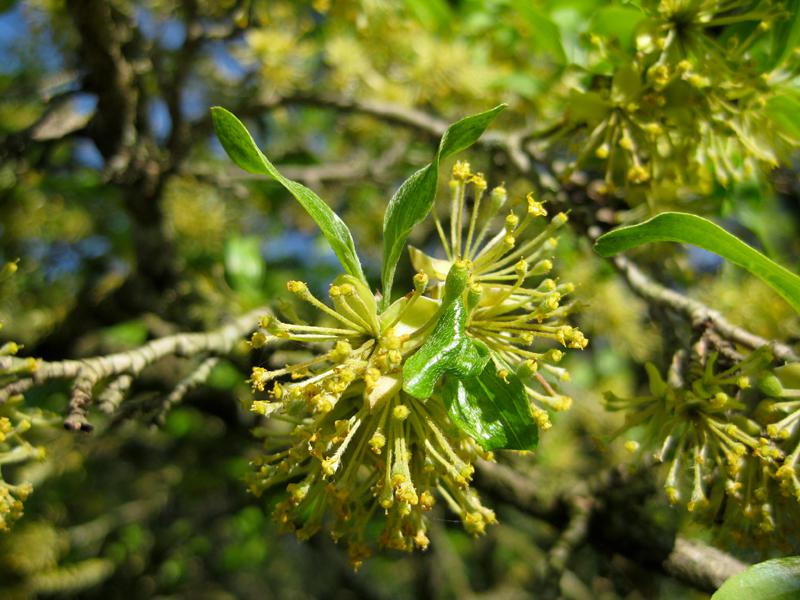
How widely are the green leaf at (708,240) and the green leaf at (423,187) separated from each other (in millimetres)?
201

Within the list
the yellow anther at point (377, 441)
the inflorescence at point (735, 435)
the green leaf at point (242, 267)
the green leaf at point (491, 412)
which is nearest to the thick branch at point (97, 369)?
the yellow anther at point (377, 441)

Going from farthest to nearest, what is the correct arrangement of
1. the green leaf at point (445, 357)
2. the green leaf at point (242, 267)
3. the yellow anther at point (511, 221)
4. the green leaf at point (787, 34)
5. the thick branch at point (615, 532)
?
the green leaf at point (242, 267) → the thick branch at point (615, 532) → the green leaf at point (787, 34) → the yellow anther at point (511, 221) → the green leaf at point (445, 357)

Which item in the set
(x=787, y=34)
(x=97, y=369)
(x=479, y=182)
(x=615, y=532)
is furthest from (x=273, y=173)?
(x=615, y=532)

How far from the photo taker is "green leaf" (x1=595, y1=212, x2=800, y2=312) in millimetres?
767

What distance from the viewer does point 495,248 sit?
91cm

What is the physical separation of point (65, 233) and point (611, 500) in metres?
2.37

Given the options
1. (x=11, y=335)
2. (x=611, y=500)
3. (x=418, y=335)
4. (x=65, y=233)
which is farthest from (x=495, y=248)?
(x=65, y=233)

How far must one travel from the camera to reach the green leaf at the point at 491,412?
0.78 m

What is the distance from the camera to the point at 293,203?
9.80ft

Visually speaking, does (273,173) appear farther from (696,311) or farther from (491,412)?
(696,311)

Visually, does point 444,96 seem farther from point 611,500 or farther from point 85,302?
point 611,500

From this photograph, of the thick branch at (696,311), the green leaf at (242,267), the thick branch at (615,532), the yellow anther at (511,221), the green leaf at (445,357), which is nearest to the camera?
the green leaf at (445,357)

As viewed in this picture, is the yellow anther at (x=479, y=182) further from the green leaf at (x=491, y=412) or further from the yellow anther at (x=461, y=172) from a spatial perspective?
the green leaf at (x=491, y=412)

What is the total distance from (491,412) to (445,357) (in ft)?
0.34
